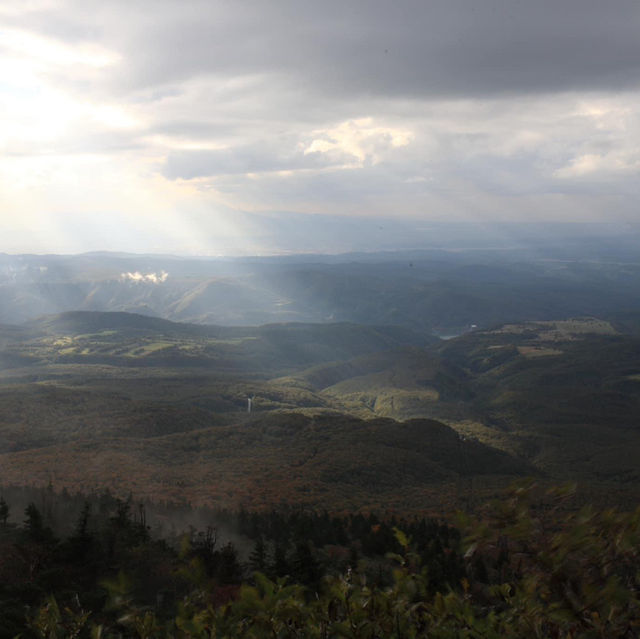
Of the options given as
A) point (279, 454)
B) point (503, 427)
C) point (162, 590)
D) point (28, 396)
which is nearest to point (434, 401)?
point (503, 427)

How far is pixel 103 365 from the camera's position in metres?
178

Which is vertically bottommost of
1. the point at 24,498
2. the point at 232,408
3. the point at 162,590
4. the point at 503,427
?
the point at 503,427

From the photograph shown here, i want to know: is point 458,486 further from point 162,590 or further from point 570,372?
point 570,372

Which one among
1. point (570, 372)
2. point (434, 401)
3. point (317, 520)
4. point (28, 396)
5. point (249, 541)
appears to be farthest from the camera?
point (570, 372)

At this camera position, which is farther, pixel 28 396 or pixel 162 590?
pixel 28 396

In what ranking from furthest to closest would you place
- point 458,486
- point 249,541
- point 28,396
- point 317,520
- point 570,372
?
1. point 570,372
2. point 28,396
3. point 458,486
4. point 317,520
5. point 249,541

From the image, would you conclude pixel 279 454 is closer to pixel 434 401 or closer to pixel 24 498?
pixel 24 498

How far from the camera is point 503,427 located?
124 meters

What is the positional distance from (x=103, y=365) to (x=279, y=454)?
411 ft

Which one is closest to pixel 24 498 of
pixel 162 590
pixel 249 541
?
pixel 249 541

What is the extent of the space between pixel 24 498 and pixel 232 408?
8219 centimetres

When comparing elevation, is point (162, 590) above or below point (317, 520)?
above

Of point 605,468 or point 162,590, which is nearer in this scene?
point 162,590

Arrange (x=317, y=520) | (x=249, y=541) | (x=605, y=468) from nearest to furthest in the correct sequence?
(x=249, y=541), (x=317, y=520), (x=605, y=468)
